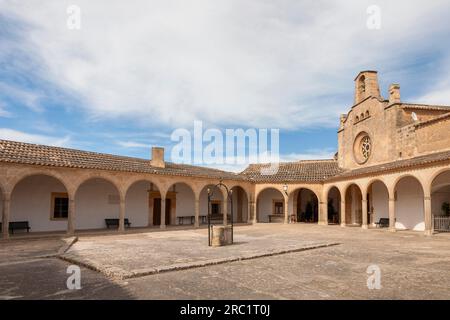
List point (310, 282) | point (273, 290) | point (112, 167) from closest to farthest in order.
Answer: point (273, 290), point (310, 282), point (112, 167)

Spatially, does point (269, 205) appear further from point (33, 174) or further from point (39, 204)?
point (33, 174)

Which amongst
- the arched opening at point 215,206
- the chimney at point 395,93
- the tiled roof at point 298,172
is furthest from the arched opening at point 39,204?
the chimney at point 395,93

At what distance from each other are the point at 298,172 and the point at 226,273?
21289 millimetres

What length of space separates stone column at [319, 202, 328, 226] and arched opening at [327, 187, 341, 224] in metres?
2.79

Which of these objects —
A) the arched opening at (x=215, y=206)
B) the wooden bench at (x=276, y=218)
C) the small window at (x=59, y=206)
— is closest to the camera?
the small window at (x=59, y=206)

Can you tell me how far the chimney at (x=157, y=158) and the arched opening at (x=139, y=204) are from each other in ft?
4.07

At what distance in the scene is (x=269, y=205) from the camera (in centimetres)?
2889

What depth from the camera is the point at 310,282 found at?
696 cm

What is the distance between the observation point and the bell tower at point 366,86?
79.6 feet

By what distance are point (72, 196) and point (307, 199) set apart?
20515 millimetres

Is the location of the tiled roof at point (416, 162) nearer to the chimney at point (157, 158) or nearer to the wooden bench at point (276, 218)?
the wooden bench at point (276, 218)

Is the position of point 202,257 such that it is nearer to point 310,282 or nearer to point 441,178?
point 310,282

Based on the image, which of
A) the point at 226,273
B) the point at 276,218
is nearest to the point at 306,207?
the point at 276,218
